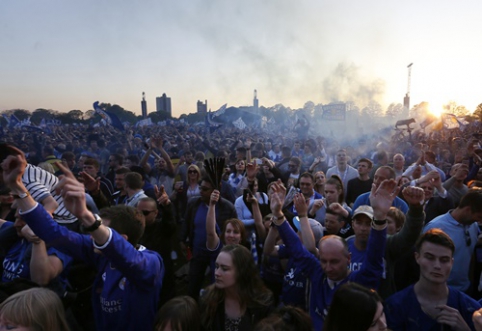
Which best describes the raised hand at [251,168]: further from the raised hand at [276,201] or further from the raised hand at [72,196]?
the raised hand at [72,196]

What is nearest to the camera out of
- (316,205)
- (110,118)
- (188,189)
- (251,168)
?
(316,205)

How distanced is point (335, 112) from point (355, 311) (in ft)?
70.8

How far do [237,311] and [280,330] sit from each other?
29.5 inches

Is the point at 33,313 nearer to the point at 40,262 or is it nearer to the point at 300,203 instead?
the point at 40,262

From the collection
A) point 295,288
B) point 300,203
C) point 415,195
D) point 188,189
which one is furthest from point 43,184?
point 415,195

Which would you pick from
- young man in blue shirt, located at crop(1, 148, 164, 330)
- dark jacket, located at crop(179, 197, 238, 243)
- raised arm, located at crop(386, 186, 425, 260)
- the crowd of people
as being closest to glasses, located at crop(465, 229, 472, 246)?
the crowd of people

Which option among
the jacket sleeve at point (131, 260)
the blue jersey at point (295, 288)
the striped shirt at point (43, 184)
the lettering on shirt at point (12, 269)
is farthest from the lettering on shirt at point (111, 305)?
the blue jersey at point (295, 288)

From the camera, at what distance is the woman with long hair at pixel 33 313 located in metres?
1.90

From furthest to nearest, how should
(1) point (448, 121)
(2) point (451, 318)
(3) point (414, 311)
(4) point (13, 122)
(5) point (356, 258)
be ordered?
(4) point (13, 122), (1) point (448, 121), (5) point (356, 258), (3) point (414, 311), (2) point (451, 318)

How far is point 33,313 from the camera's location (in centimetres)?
194

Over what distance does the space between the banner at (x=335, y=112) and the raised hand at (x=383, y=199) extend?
2024 cm

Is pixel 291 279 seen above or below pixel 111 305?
below

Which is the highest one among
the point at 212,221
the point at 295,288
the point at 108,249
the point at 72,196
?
the point at 72,196

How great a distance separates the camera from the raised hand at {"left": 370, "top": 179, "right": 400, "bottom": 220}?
238 centimetres
